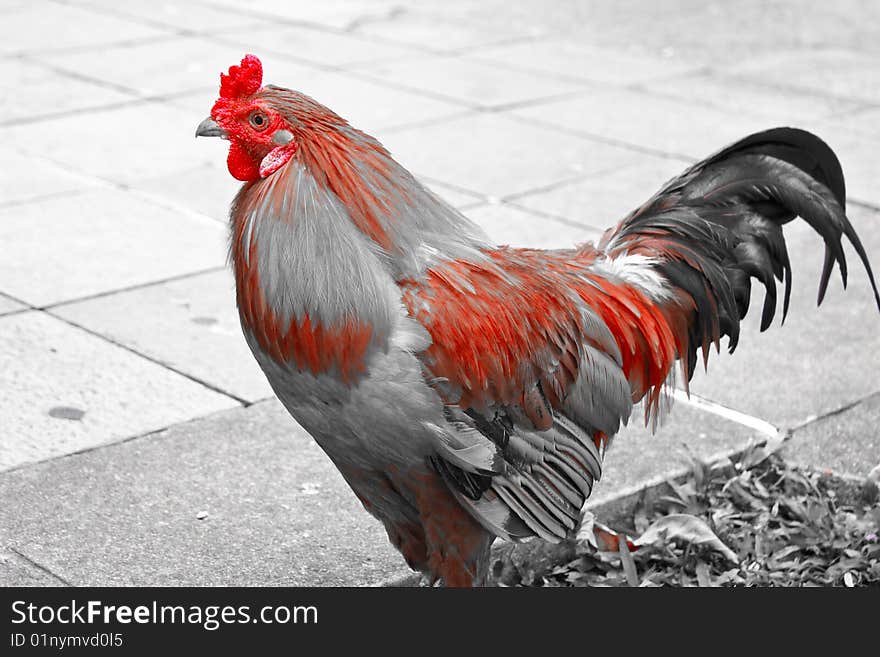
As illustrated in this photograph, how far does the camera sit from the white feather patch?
4926mm

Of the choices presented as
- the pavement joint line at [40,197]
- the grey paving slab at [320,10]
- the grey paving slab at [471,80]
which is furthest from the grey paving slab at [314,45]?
the pavement joint line at [40,197]

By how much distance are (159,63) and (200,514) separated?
7221mm

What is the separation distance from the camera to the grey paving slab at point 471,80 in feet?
37.3

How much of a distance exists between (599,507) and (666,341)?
0.93 meters

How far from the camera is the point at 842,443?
6.27 meters

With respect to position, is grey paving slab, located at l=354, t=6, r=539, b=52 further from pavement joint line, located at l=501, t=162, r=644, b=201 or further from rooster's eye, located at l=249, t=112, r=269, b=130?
rooster's eye, located at l=249, t=112, r=269, b=130

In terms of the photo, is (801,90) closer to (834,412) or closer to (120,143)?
(120,143)

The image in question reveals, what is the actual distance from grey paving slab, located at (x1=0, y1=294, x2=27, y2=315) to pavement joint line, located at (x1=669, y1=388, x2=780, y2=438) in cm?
338

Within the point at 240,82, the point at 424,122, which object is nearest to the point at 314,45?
the point at 424,122

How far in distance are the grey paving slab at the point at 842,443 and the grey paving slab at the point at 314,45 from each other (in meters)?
6.68

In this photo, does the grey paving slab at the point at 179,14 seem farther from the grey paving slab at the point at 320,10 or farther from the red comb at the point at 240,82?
the red comb at the point at 240,82

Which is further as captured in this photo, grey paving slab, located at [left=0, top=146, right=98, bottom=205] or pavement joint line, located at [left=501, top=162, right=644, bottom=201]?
pavement joint line, located at [left=501, top=162, right=644, bottom=201]

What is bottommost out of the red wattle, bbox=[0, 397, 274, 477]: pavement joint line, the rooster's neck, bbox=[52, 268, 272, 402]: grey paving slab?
bbox=[0, 397, 274, 477]: pavement joint line

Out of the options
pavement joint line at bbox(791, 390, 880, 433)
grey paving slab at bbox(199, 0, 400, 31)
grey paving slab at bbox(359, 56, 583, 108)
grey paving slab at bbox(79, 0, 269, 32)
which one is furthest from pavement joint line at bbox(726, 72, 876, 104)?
pavement joint line at bbox(791, 390, 880, 433)
